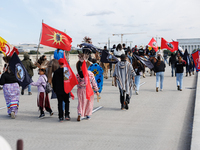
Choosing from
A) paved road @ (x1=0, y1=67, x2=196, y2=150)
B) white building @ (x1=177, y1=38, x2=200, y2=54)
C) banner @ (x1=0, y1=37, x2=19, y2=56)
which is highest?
white building @ (x1=177, y1=38, x2=200, y2=54)

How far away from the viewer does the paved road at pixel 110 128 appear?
599cm

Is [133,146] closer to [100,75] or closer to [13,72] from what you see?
[13,72]

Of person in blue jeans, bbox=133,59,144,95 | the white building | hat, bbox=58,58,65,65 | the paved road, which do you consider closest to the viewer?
the paved road

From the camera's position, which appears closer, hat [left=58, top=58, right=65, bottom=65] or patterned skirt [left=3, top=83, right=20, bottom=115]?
hat [left=58, top=58, right=65, bottom=65]

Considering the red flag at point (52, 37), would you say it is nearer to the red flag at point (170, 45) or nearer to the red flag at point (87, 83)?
the red flag at point (87, 83)

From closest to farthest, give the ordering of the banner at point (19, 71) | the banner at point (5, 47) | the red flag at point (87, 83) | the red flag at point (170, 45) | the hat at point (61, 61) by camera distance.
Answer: the hat at point (61, 61) → the red flag at point (87, 83) → the banner at point (19, 71) → the banner at point (5, 47) → the red flag at point (170, 45)

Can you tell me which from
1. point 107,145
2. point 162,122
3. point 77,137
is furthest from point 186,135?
point 77,137

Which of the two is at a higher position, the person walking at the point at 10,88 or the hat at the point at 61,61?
the hat at the point at 61,61

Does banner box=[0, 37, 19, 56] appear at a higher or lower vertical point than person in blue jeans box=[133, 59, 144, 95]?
higher

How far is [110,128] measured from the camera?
7.29 metres

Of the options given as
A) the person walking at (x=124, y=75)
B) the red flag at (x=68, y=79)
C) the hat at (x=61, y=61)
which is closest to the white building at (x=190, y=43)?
the person walking at (x=124, y=75)

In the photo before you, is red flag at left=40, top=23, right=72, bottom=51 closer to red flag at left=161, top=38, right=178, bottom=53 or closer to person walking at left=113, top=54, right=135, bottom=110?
person walking at left=113, top=54, right=135, bottom=110

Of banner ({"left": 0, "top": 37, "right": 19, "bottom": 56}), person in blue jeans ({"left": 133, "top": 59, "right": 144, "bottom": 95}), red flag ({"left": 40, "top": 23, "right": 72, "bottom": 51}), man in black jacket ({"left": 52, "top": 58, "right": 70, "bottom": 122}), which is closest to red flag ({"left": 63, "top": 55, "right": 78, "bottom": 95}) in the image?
man in black jacket ({"left": 52, "top": 58, "right": 70, "bottom": 122})

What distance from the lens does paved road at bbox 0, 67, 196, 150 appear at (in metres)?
5.99
